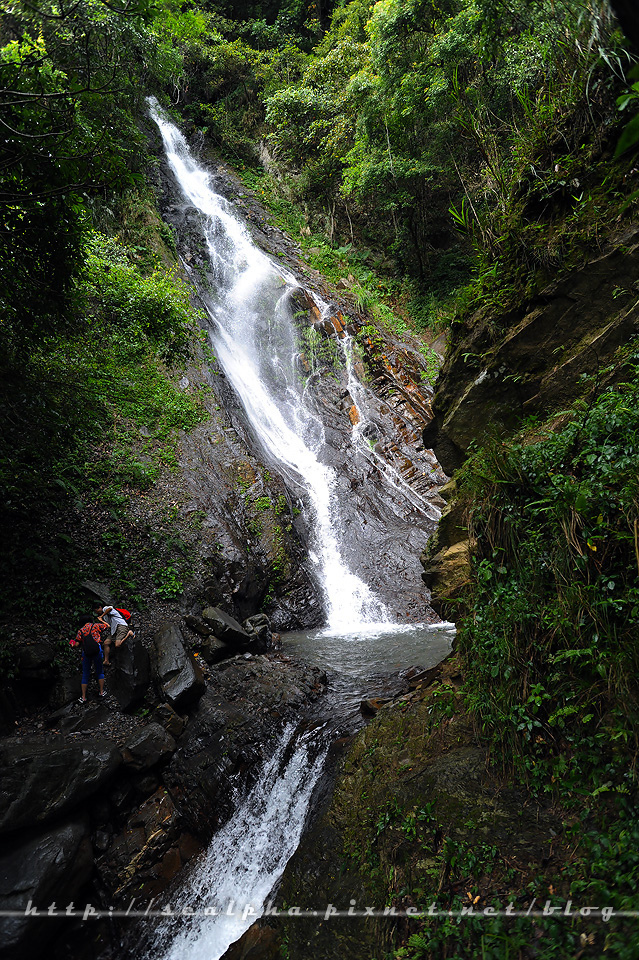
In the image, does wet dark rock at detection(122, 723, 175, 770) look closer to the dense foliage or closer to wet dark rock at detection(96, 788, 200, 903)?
wet dark rock at detection(96, 788, 200, 903)

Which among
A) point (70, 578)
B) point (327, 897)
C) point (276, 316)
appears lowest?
point (327, 897)

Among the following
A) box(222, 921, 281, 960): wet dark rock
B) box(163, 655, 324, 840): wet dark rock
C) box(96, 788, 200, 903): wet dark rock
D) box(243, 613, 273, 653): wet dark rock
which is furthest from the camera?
box(243, 613, 273, 653): wet dark rock

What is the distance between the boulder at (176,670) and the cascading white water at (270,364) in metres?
4.32

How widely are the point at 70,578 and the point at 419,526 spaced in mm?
8125

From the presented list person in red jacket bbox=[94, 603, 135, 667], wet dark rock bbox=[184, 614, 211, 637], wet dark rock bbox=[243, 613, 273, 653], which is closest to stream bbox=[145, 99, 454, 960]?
wet dark rock bbox=[243, 613, 273, 653]

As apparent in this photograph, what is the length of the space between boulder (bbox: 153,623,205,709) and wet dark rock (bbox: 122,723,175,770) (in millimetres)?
494

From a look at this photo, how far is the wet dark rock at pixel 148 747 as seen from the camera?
5062mm

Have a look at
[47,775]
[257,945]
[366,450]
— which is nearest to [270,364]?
[366,450]

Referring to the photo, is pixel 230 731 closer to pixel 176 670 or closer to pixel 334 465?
pixel 176 670

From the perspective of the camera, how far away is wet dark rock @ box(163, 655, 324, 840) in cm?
503

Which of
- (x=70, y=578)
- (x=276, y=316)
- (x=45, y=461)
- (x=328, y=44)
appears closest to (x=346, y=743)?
(x=70, y=578)

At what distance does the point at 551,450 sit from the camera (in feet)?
11.7

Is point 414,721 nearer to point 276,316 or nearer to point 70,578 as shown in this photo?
point 70,578

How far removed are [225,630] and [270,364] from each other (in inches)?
438
